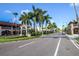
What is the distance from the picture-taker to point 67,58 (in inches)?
605

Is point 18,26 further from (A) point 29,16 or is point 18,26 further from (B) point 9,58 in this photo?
(B) point 9,58

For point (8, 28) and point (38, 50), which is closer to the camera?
point (38, 50)

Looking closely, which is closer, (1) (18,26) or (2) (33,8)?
(2) (33,8)

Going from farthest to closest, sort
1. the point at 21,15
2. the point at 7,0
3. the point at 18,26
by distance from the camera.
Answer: the point at 18,26
the point at 21,15
the point at 7,0

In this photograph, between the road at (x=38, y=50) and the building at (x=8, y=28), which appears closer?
the road at (x=38, y=50)

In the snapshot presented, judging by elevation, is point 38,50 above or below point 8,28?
below

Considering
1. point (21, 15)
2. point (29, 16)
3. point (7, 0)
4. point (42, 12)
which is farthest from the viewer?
point (21, 15)

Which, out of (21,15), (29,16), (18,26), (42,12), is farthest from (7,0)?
(18,26)

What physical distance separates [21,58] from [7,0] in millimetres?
12309

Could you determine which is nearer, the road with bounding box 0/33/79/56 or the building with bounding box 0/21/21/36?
the road with bounding box 0/33/79/56

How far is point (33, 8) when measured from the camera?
93938 mm

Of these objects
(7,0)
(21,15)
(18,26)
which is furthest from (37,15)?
(7,0)

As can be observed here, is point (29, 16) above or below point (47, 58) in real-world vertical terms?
above

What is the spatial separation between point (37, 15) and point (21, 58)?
266 ft
